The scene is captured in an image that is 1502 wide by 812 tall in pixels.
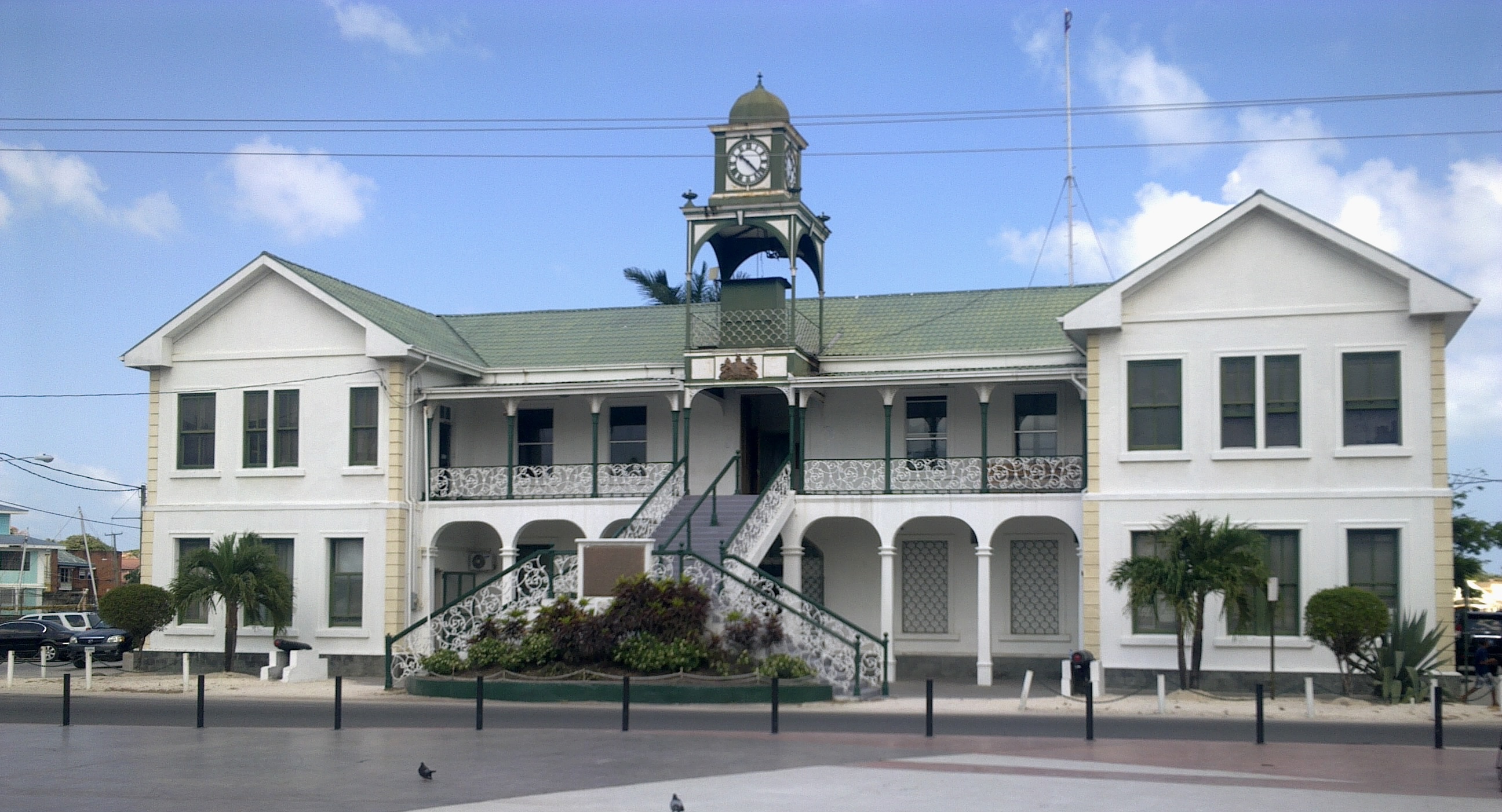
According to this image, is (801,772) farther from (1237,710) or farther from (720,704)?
(1237,710)

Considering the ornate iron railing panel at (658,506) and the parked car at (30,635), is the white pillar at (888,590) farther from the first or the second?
the parked car at (30,635)

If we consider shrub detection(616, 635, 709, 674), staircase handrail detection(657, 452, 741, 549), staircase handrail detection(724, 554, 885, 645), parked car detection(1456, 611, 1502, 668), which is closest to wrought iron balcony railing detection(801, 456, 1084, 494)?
staircase handrail detection(657, 452, 741, 549)

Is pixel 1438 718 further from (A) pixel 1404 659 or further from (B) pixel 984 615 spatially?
(B) pixel 984 615

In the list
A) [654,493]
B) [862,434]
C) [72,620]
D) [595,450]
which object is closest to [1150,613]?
[862,434]

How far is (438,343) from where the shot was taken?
34344mm

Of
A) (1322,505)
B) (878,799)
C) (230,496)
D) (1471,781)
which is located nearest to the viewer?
(878,799)

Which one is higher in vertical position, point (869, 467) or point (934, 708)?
point (869, 467)

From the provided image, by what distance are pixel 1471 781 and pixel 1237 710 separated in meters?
9.10

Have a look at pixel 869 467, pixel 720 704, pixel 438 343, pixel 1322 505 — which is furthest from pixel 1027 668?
pixel 438 343

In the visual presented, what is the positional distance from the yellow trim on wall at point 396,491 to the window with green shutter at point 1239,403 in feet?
54.7

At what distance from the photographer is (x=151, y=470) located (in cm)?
3375

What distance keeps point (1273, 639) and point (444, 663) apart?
14.1 metres

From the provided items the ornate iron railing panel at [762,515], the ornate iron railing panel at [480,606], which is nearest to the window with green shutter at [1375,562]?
the ornate iron railing panel at [762,515]

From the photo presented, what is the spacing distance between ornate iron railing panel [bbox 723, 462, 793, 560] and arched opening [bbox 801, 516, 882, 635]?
2.00 metres
